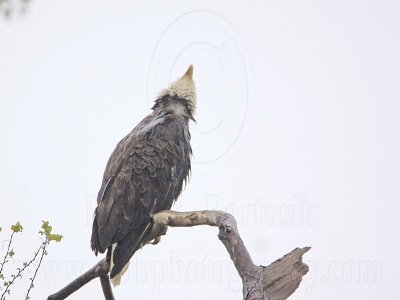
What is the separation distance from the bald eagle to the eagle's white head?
3 cm

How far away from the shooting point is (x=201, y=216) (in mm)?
4383

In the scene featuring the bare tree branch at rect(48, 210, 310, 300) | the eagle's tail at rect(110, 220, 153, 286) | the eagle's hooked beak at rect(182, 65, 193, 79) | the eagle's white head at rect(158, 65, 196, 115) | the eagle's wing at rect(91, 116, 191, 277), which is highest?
the eagle's hooked beak at rect(182, 65, 193, 79)

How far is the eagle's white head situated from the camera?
725cm

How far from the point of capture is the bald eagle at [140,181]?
5.96m

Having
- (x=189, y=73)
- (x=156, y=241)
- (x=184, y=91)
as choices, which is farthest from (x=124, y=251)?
(x=189, y=73)

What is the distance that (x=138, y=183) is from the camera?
6.37 meters

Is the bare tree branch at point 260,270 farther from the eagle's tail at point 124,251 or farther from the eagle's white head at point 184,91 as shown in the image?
the eagle's white head at point 184,91

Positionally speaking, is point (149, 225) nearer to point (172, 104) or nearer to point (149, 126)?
point (149, 126)

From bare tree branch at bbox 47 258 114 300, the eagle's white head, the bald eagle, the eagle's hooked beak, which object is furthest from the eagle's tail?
the eagle's hooked beak

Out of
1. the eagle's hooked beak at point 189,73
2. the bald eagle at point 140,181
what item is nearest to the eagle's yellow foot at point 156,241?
the bald eagle at point 140,181

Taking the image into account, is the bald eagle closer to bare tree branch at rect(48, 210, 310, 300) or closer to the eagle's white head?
the eagle's white head

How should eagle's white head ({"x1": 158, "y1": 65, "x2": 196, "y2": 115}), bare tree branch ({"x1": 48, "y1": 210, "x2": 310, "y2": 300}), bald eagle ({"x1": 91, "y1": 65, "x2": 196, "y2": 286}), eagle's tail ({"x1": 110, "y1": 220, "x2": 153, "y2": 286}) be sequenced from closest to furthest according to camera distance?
bare tree branch ({"x1": 48, "y1": 210, "x2": 310, "y2": 300})
eagle's tail ({"x1": 110, "y1": 220, "x2": 153, "y2": 286})
bald eagle ({"x1": 91, "y1": 65, "x2": 196, "y2": 286})
eagle's white head ({"x1": 158, "y1": 65, "x2": 196, "y2": 115})

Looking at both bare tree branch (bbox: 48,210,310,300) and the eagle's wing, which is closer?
bare tree branch (bbox: 48,210,310,300)

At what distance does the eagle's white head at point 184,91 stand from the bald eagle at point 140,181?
3 cm
